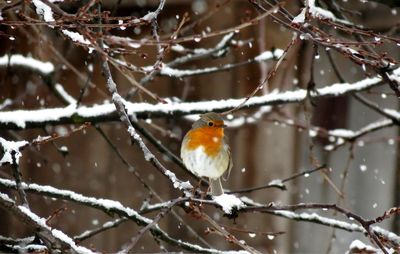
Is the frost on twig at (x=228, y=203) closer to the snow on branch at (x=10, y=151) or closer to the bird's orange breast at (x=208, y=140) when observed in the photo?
the snow on branch at (x=10, y=151)

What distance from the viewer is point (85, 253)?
214 cm

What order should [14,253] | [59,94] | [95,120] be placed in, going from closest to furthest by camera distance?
[14,253] → [95,120] → [59,94]

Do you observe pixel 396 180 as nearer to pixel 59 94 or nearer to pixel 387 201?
pixel 387 201

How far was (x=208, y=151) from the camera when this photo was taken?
3.38 meters

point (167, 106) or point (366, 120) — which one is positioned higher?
point (366, 120)

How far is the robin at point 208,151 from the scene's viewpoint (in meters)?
3.34

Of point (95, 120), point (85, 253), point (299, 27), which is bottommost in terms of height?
point (85, 253)

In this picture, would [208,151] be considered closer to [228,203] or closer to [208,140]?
[208,140]

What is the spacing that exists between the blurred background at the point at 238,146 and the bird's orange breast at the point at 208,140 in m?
1.85

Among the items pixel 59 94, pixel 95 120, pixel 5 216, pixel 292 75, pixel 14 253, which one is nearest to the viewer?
pixel 14 253

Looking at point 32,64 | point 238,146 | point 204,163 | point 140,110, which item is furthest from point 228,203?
point 238,146

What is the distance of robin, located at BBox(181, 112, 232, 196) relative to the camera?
334 cm

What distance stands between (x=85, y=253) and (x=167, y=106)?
1.48 metres

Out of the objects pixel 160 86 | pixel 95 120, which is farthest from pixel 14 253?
pixel 160 86
